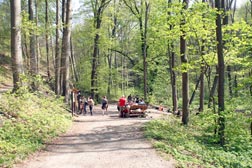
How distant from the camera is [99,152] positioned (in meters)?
9.18

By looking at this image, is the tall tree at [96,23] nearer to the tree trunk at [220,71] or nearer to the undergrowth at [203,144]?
the undergrowth at [203,144]

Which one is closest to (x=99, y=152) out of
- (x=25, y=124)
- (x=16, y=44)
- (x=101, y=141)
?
(x=101, y=141)

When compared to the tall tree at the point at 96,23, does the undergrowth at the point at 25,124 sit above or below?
below

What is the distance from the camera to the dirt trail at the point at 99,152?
25.9 ft

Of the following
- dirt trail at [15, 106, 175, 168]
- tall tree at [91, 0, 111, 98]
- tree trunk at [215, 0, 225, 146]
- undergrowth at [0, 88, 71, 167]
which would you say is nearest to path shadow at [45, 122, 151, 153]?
dirt trail at [15, 106, 175, 168]

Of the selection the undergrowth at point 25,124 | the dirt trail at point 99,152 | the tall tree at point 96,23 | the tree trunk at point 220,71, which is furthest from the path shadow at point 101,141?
the tall tree at point 96,23

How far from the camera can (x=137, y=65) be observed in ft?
107

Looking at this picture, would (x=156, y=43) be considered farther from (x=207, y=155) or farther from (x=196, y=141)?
(x=207, y=155)

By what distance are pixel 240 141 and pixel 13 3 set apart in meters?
11.8

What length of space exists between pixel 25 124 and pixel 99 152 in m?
3.39

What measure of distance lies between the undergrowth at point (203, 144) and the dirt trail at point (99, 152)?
66 cm

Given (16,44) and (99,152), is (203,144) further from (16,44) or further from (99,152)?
(16,44)

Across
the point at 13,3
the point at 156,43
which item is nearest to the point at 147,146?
the point at 13,3

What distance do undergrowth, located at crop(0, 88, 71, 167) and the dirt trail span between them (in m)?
0.38
